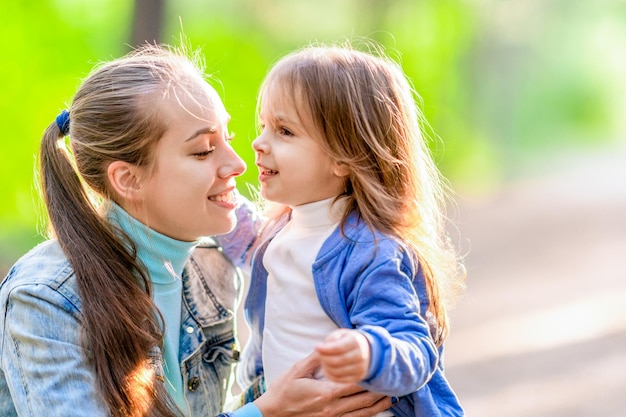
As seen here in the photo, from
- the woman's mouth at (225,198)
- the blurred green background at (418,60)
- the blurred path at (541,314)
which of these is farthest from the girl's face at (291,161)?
the blurred green background at (418,60)

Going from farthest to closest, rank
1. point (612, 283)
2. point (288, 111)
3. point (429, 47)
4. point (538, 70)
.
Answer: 1. point (538, 70)
2. point (429, 47)
3. point (612, 283)
4. point (288, 111)

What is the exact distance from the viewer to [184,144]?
2285mm

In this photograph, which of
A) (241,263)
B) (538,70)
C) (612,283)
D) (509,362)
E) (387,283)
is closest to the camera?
(387,283)

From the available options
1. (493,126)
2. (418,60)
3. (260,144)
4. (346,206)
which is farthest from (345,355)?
(493,126)

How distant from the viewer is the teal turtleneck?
2.32 meters

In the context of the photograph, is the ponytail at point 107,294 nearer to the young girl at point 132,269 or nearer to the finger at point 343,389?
the young girl at point 132,269

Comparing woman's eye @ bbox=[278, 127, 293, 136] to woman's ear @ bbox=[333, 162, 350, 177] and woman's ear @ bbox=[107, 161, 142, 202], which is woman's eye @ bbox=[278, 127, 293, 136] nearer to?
woman's ear @ bbox=[333, 162, 350, 177]

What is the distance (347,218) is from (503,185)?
12789mm

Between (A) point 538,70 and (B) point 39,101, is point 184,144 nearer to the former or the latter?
(B) point 39,101

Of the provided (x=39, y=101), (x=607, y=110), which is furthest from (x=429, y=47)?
(x=39, y=101)

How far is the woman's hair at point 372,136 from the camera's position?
7.15 ft

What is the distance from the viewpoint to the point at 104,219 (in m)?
2.28

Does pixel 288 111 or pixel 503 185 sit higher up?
pixel 288 111

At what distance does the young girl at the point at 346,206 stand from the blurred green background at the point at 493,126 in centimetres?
55
